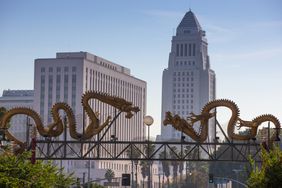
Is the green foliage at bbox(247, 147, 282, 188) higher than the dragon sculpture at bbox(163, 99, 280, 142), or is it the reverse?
the dragon sculpture at bbox(163, 99, 280, 142)

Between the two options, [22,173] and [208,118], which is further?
[208,118]

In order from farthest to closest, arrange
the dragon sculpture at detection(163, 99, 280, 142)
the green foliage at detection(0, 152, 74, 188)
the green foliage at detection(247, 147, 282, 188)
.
Result: the dragon sculpture at detection(163, 99, 280, 142)
the green foliage at detection(0, 152, 74, 188)
the green foliage at detection(247, 147, 282, 188)

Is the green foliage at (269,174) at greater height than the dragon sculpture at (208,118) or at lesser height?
lesser

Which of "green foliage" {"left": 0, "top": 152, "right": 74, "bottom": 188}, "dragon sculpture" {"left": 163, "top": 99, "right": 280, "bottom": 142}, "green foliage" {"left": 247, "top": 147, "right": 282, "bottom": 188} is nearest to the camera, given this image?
"green foliage" {"left": 247, "top": 147, "right": 282, "bottom": 188}

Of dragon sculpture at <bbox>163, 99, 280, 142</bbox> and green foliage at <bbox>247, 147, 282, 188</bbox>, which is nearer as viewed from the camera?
green foliage at <bbox>247, 147, 282, 188</bbox>

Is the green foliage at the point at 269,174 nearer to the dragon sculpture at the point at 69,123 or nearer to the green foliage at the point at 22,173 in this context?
the green foliage at the point at 22,173

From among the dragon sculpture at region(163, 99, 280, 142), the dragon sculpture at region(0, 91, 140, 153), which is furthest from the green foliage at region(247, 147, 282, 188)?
the dragon sculpture at region(0, 91, 140, 153)

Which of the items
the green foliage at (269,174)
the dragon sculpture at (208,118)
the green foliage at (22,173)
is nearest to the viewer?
the green foliage at (269,174)

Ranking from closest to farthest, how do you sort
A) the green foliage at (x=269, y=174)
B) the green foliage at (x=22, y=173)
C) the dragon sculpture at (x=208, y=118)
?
the green foliage at (x=269, y=174) → the green foliage at (x=22, y=173) → the dragon sculpture at (x=208, y=118)

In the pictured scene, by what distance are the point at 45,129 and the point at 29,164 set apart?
12.4 meters

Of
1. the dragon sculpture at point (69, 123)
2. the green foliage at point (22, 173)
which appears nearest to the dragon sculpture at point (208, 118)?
the dragon sculpture at point (69, 123)

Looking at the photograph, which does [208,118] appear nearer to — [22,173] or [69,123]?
[69,123]

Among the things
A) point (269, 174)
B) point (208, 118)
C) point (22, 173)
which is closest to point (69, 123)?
point (208, 118)

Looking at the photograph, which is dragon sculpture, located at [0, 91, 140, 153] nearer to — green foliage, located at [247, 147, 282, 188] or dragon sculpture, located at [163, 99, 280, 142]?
dragon sculpture, located at [163, 99, 280, 142]
